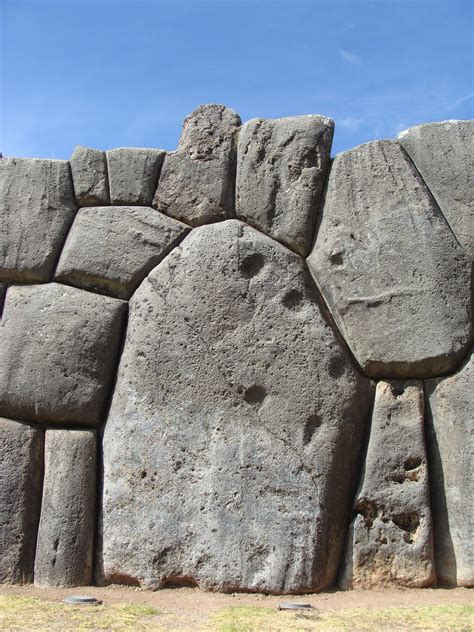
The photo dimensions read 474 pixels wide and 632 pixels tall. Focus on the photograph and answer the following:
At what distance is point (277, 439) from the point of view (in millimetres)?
3770

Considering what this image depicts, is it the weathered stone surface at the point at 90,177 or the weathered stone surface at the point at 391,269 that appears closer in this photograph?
the weathered stone surface at the point at 391,269

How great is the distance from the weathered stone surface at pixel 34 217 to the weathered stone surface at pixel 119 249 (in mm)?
112

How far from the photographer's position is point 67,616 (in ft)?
10.8

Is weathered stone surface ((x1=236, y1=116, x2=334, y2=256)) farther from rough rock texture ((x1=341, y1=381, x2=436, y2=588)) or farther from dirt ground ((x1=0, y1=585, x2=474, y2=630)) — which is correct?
dirt ground ((x1=0, y1=585, x2=474, y2=630))

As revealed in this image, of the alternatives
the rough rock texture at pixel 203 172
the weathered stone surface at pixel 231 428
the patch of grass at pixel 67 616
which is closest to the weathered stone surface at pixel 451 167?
the weathered stone surface at pixel 231 428

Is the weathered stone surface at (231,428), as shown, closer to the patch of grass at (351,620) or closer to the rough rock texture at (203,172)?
the rough rock texture at (203,172)

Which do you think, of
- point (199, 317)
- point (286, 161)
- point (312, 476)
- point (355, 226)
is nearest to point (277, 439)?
point (312, 476)

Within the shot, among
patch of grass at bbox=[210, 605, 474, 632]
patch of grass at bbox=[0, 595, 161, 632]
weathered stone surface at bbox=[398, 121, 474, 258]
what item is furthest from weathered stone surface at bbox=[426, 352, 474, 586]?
patch of grass at bbox=[0, 595, 161, 632]

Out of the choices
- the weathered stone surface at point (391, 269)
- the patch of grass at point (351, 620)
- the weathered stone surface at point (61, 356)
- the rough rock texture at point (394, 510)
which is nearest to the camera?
the patch of grass at point (351, 620)

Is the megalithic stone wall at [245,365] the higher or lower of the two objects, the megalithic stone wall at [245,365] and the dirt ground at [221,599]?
the higher

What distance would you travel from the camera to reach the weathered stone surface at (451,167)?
12.7 ft

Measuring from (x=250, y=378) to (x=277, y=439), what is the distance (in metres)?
0.33

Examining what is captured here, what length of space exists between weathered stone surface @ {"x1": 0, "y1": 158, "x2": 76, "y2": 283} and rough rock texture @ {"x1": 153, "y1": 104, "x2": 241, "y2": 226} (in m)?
0.55

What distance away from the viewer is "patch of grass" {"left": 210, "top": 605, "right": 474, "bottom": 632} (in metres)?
3.07
